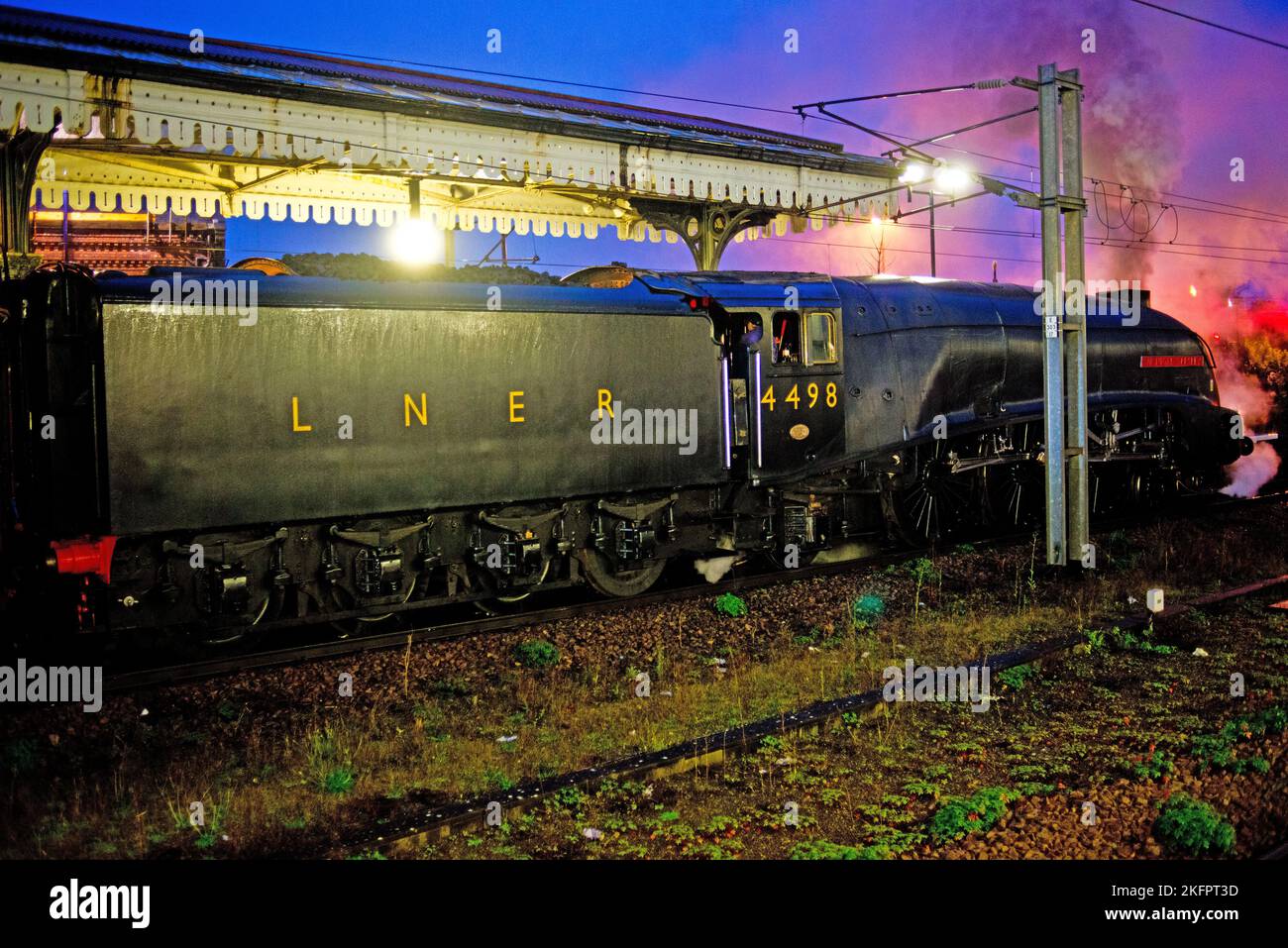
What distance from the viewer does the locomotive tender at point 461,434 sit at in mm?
7988

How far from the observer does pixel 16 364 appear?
8133 mm

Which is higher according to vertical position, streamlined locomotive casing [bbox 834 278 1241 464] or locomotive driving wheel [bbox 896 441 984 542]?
streamlined locomotive casing [bbox 834 278 1241 464]

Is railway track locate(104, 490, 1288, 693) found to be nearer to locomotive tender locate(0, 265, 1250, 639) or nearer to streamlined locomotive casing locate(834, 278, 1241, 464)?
locomotive tender locate(0, 265, 1250, 639)

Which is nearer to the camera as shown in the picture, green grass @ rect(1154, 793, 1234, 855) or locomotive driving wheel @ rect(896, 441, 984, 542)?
green grass @ rect(1154, 793, 1234, 855)

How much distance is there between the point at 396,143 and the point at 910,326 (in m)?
6.70

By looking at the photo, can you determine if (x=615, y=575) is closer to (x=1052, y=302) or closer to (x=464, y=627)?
(x=464, y=627)

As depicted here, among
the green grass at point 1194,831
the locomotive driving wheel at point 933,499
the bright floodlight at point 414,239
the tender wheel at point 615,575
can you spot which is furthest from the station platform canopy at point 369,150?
the green grass at point 1194,831

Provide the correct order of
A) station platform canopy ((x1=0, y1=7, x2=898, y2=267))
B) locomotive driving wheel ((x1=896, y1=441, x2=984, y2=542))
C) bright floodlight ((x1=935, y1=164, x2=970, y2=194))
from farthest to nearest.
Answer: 1. locomotive driving wheel ((x1=896, y1=441, x2=984, y2=542))
2. bright floodlight ((x1=935, y1=164, x2=970, y2=194))
3. station platform canopy ((x1=0, y1=7, x2=898, y2=267))

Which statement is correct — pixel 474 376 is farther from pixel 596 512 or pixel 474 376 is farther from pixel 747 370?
pixel 747 370

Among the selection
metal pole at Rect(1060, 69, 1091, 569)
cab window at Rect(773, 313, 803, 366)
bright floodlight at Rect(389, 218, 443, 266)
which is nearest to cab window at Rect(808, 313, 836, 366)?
cab window at Rect(773, 313, 803, 366)

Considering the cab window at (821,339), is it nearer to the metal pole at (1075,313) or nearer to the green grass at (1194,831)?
the metal pole at (1075,313)

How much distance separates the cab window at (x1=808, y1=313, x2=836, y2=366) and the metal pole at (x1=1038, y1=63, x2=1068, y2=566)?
2.35 metres

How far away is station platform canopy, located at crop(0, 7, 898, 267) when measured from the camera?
11.0 meters

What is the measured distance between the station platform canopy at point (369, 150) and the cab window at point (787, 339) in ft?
13.7
